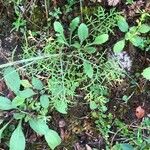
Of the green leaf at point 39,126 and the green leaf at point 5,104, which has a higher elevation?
the green leaf at point 5,104

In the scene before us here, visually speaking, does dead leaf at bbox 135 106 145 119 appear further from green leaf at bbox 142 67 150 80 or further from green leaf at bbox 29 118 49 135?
green leaf at bbox 29 118 49 135

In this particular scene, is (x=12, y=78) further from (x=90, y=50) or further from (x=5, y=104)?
(x=90, y=50)

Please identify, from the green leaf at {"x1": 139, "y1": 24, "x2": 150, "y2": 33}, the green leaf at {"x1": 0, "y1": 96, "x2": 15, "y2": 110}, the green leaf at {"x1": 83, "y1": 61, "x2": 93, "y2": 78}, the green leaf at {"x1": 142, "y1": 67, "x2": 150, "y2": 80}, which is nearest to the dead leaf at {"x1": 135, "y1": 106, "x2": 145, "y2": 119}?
the green leaf at {"x1": 142, "y1": 67, "x2": 150, "y2": 80}

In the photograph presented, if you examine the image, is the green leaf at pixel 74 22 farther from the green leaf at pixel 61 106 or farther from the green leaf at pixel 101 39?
the green leaf at pixel 61 106

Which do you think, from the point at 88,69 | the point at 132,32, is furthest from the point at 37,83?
the point at 132,32

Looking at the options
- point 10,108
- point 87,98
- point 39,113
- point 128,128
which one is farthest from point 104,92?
point 10,108

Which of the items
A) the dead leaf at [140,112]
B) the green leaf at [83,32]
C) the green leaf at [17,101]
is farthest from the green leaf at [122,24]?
the green leaf at [17,101]
